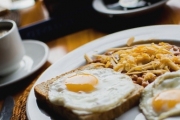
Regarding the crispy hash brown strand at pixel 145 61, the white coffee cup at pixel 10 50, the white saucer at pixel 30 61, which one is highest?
the crispy hash brown strand at pixel 145 61

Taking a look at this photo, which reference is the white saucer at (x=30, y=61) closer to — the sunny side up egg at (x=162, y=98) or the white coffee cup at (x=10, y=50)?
the white coffee cup at (x=10, y=50)

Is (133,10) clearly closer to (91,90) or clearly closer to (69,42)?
(69,42)

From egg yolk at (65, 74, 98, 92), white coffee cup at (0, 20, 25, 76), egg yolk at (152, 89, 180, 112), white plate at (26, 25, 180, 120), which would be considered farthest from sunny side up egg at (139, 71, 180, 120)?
white coffee cup at (0, 20, 25, 76)

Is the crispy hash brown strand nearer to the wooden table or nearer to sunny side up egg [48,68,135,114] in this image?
sunny side up egg [48,68,135,114]

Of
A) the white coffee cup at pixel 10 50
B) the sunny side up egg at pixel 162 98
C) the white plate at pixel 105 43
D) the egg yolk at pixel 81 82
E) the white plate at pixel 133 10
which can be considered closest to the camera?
the sunny side up egg at pixel 162 98

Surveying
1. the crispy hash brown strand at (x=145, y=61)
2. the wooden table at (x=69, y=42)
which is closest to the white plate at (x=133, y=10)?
the wooden table at (x=69, y=42)

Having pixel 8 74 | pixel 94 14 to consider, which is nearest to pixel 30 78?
pixel 8 74
